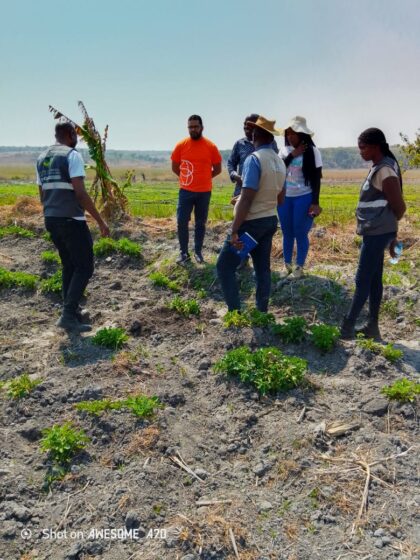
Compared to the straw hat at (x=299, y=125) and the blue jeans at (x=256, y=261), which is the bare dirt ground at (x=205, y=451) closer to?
the blue jeans at (x=256, y=261)

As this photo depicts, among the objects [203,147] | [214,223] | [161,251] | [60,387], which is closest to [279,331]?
[60,387]

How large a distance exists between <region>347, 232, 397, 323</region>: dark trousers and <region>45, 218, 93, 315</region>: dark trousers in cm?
312

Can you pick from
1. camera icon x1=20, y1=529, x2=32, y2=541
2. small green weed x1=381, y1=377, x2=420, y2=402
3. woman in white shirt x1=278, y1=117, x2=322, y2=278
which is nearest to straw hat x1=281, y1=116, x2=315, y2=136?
woman in white shirt x1=278, y1=117, x2=322, y2=278

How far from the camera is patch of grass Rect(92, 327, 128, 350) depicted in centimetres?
557

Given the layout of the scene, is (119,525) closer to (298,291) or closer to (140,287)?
(298,291)

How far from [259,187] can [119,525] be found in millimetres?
3423

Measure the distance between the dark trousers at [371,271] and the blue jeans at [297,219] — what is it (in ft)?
4.72

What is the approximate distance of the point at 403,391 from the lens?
4.33 m

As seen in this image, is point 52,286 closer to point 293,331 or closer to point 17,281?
point 17,281

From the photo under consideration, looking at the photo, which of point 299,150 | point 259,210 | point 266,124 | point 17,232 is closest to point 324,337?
point 259,210

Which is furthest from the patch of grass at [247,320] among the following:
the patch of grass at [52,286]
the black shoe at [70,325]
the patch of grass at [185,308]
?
the patch of grass at [52,286]

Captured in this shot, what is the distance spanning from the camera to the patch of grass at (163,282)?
741 cm

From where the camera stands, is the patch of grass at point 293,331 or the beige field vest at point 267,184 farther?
the patch of grass at point 293,331

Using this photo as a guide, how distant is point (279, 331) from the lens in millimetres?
5469
